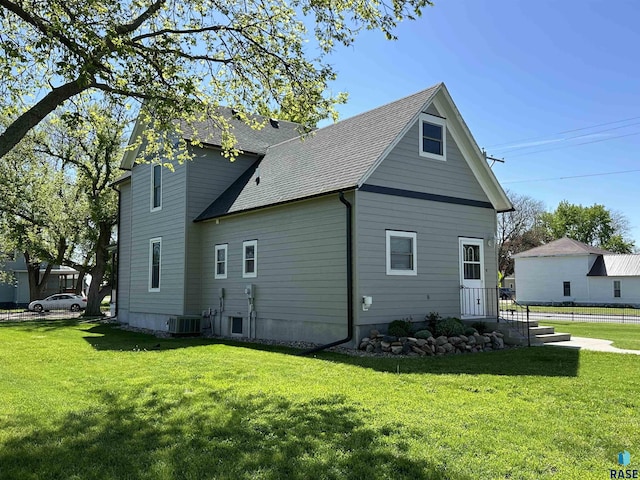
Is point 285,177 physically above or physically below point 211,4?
below

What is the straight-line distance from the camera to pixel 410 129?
13.1 meters

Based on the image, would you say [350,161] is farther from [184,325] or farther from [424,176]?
[184,325]

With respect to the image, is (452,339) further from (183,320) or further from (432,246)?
(183,320)

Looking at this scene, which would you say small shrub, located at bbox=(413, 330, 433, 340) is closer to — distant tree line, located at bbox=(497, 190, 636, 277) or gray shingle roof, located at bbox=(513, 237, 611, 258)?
gray shingle roof, located at bbox=(513, 237, 611, 258)

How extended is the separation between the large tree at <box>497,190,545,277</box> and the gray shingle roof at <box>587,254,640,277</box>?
1987 cm

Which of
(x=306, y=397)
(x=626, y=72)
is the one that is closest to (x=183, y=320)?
(x=306, y=397)

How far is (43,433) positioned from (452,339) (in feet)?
28.7

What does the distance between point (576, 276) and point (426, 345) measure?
37.3m

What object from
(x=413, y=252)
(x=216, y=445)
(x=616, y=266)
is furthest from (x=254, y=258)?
(x=616, y=266)

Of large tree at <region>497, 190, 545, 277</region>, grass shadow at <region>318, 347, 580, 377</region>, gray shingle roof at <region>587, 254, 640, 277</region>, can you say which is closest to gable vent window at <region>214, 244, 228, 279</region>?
grass shadow at <region>318, 347, 580, 377</region>

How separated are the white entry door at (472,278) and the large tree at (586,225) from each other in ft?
197

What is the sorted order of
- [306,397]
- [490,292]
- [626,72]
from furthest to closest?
1. [626,72]
2. [490,292]
3. [306,397]

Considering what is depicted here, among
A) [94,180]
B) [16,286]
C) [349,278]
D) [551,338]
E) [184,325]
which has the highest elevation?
[94,180]

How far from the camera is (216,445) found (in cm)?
484
